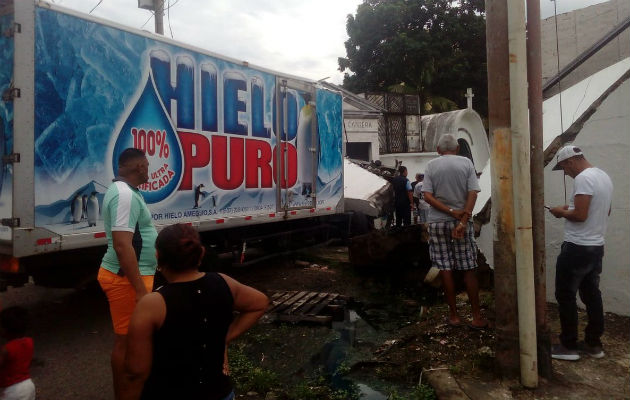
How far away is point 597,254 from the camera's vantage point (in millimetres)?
3674

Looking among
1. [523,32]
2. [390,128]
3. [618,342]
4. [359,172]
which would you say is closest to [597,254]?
[618,342]

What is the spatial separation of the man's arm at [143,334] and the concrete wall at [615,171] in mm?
4280

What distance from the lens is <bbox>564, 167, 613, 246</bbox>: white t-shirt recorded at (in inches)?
142

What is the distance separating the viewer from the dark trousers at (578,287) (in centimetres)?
367

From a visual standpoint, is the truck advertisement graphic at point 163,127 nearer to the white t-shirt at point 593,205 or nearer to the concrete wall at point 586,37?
the concrete wall at point 586,37

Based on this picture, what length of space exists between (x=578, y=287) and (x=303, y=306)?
295 centimetres

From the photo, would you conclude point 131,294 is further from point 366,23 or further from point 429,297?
point 366,23

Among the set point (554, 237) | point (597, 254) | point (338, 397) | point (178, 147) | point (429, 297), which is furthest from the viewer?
point (429, 297)

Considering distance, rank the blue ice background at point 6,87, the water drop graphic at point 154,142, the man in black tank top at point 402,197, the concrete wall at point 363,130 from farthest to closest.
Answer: the concrete wall at point 363,130 → the man in black tank top at point 402,197 → the water drop graphic at point 154,142 → the blue ice background at point 6,87

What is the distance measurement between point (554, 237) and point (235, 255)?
164 inches

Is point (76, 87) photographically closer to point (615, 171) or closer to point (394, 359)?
point (394, 359)

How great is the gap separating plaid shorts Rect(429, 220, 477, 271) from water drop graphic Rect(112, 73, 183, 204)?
2868 mm

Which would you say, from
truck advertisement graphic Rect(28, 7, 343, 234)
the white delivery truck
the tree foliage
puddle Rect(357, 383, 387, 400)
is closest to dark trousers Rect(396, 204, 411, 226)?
truck advertisement graphic Rect(28, 7, 343, 234)

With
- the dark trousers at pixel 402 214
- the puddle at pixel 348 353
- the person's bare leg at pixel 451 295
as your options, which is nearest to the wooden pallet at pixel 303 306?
the puddle at pixel 348 353
